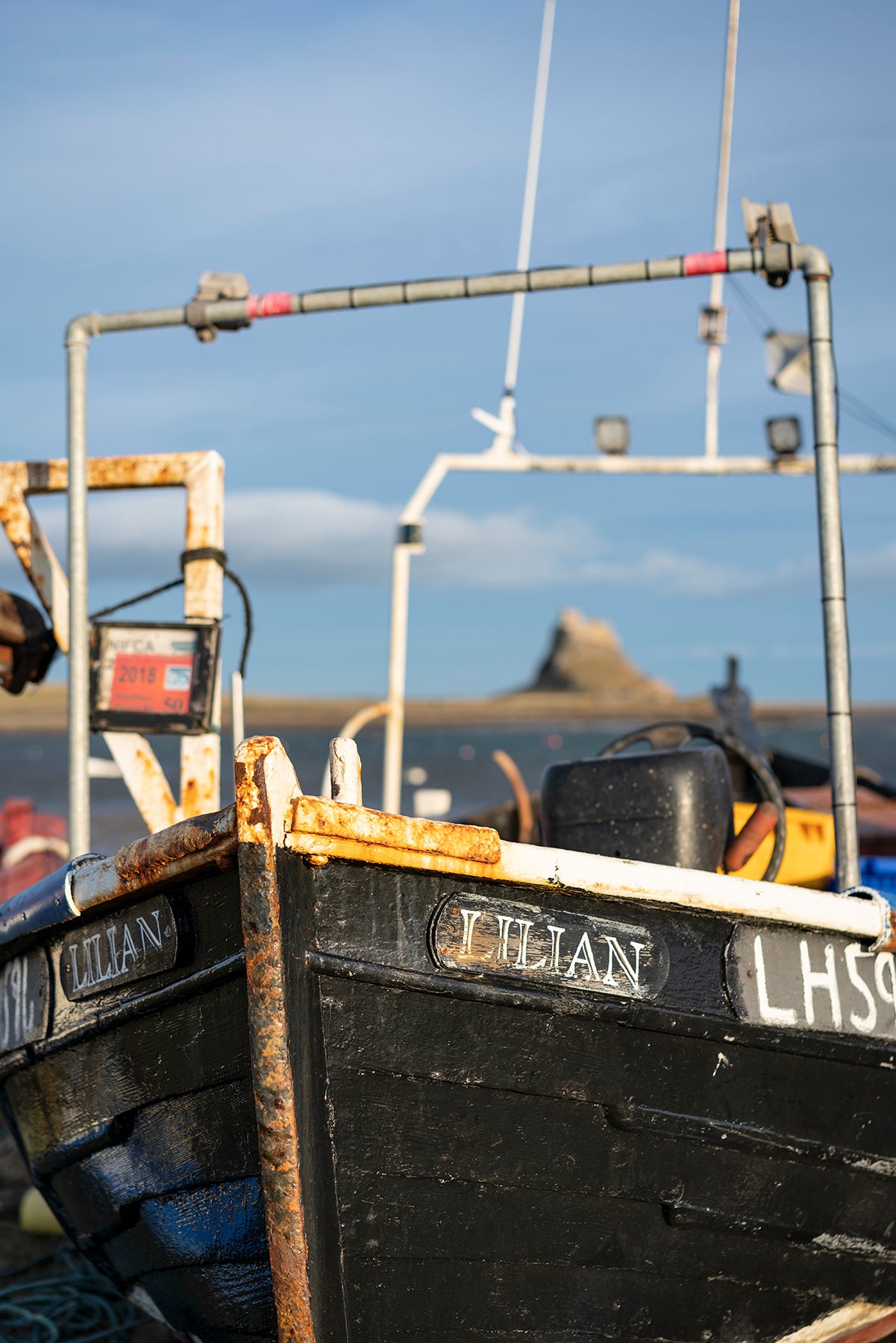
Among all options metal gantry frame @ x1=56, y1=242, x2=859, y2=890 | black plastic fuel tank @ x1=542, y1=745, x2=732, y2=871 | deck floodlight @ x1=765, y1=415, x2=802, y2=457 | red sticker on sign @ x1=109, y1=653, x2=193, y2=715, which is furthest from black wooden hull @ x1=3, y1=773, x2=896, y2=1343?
deck floodlight @ x1=765, y1=415, x2=802, y2=457

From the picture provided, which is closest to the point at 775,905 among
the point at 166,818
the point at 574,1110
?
the point at 574,1110

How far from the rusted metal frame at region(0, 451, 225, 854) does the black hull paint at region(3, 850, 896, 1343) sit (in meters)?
1.76

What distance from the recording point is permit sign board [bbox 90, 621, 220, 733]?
5.25 m

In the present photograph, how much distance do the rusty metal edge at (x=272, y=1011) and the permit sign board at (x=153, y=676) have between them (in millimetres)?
2650

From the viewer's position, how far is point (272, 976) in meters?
2.66

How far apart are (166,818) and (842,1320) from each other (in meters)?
3.20

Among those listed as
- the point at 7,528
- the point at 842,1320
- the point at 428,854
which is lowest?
the point at 842,1320

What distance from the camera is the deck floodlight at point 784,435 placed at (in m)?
6.88

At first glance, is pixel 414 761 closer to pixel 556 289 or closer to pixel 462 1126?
pixel 556 289

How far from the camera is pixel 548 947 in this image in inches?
117

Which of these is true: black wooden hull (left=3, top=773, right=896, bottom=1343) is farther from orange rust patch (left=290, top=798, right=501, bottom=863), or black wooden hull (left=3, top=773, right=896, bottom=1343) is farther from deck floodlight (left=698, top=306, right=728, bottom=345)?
deck floodlight (left=698, top=306, right=728, bottom=345)

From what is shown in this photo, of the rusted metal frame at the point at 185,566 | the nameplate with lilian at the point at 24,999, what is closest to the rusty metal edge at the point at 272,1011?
the nameplate with lilian at the point at 24,999

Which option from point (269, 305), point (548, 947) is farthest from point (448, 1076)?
point (269, 305)

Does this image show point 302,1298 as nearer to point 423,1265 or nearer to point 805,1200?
point 423,1265
